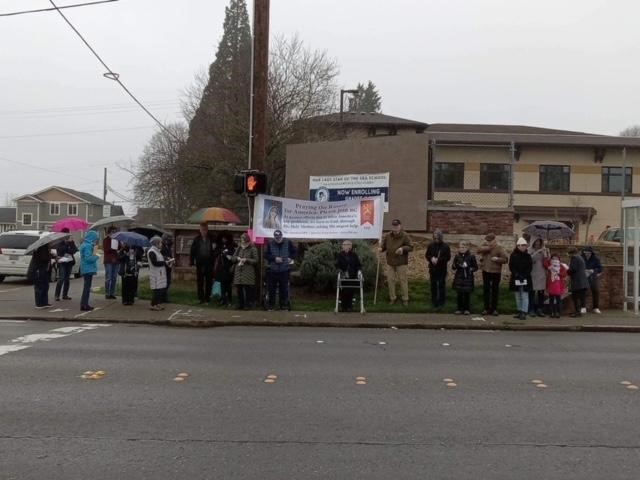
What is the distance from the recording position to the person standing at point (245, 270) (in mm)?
14461

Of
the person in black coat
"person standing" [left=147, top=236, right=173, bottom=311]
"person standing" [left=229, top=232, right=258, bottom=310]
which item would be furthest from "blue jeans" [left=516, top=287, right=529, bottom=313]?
"person standing" [left=147, top=236, right=173, bottom=311]

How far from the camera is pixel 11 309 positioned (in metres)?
14.0

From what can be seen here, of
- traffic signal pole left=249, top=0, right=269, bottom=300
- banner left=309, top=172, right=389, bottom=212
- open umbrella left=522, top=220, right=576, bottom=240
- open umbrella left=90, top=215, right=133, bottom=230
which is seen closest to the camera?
traffic signal pole left=249, top=0, right=269, bottom=300

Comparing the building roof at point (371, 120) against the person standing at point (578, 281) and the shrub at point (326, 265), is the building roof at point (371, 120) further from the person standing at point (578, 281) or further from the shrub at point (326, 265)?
the person standing at point (578, 281)

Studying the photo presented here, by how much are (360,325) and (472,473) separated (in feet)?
27.1

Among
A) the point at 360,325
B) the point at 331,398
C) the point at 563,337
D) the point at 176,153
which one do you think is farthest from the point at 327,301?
the point at 176,153

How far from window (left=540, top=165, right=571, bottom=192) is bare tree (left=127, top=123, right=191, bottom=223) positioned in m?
20.7

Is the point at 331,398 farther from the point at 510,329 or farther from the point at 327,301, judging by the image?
the point at 327,301

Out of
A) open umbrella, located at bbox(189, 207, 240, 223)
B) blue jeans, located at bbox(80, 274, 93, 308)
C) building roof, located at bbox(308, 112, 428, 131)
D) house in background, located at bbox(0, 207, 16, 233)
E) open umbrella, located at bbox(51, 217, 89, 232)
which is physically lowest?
blue jeans, located at bbox(80, 274, 93, 308)

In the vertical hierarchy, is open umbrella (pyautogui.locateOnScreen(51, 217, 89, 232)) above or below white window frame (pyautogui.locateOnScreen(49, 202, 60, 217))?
below

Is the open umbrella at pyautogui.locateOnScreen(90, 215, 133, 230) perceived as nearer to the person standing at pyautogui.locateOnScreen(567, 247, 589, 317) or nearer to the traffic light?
the traffic light

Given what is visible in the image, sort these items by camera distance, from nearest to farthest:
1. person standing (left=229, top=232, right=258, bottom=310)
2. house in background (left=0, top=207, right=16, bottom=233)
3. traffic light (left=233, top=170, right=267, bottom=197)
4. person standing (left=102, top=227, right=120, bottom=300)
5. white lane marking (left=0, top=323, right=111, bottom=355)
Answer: white lane marking (left=0, top=323, right=111, bottom=355)
person standing (left=229, top=232, right=258, bottom=310)
traffic light (left=233, top=170, right=267, bottom=197)
person standing (left=102, top=227, right=120, bottom=300)
house in background (left=0, top=207, right=16, bottom=233)

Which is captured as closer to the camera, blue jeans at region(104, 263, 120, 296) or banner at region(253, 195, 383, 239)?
banner at region(253, 195, 383, 239)

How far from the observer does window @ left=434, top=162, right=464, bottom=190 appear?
109 feet
